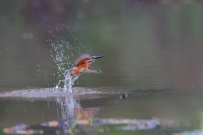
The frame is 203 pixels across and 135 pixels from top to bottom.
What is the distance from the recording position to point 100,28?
12.6 metres

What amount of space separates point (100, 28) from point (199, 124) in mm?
8116

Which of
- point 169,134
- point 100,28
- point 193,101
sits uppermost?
point 100,28

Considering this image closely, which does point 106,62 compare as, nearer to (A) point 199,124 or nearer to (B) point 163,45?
(B) point 163,45

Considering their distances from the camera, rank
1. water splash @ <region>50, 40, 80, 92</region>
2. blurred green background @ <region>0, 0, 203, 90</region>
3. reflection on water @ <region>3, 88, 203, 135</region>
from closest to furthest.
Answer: reflection on water @ <region>3, 88, 203, 135</region> < water splash @ <region>50, 40, 80, 92</region> < blurred green background @ <region>0, 0, 203, 90</region>

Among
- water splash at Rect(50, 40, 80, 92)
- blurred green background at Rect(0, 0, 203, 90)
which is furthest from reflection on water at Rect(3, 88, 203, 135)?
blurred green background at Rect(0, 0, 203, 90)

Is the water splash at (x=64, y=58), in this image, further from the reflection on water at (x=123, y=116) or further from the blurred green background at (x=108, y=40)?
the reflection on water at (x=123, y=116)

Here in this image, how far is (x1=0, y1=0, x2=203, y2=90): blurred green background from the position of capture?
7.09 meters

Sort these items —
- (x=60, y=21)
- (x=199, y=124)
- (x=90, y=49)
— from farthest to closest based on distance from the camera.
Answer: (x=60, y=21), (x=90, y=49), (x=199, y=124)

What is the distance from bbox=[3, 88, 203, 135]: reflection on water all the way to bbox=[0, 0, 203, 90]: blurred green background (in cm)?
80

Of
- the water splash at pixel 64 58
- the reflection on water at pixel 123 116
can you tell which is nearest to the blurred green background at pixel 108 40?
the water splash at pixel 64 58

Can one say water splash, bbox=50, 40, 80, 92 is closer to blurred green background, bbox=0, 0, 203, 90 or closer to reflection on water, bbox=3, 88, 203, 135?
blurred green background, bbox=0, 0, 203, 90

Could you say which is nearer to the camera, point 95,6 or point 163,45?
point 163,45

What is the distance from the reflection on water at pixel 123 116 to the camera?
4496 millimetres

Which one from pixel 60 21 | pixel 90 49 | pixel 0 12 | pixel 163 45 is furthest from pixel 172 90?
pixel 0 12
